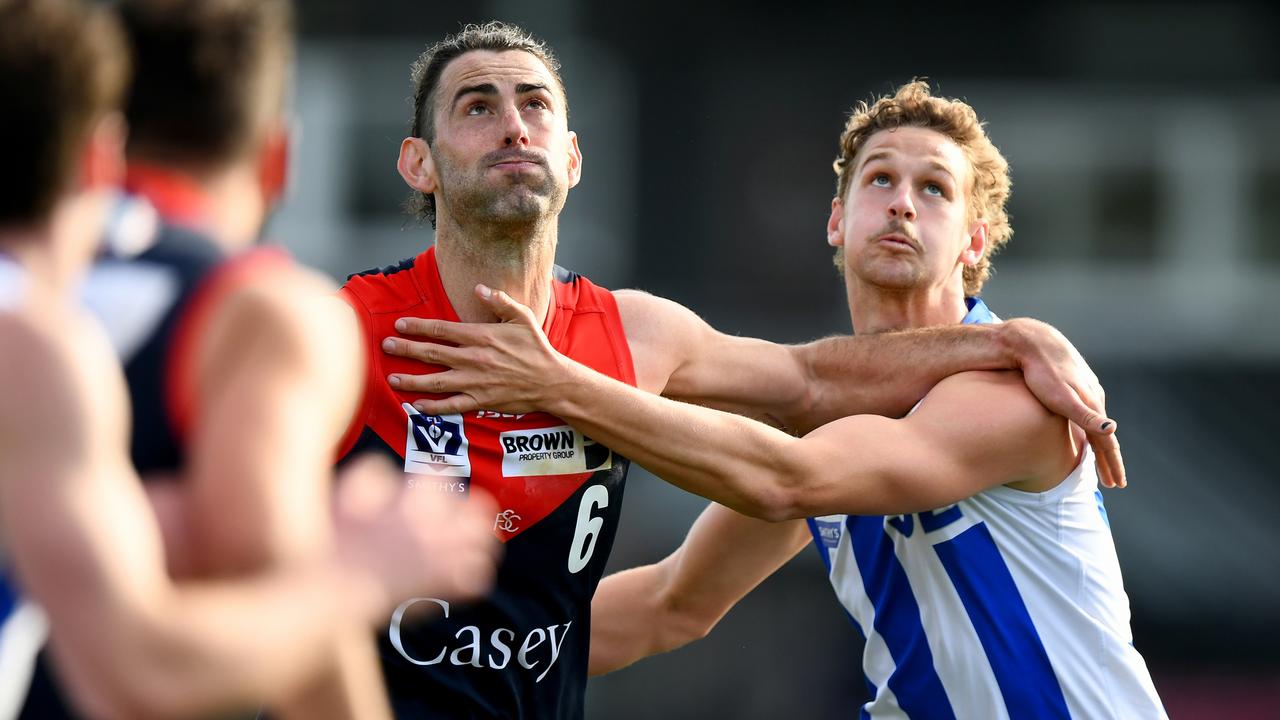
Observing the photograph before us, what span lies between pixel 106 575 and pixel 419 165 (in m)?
2.98

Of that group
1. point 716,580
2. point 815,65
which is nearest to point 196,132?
point 716,580

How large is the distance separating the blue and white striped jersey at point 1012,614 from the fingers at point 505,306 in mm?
1527

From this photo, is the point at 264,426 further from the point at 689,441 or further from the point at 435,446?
the point at 689,441

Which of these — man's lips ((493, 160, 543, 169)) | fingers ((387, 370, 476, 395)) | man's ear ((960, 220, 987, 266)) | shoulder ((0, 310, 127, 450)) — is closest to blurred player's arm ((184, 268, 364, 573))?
shoulder ((0, 310, 127, 450))

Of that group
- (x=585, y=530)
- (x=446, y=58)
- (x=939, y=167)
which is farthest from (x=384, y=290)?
(x=939, y=167)

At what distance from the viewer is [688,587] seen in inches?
229

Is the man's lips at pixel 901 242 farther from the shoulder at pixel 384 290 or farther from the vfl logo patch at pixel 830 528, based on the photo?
the shoulder at pixel 384 290

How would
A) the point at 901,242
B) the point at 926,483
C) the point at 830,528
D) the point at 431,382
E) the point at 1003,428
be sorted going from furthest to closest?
1. the point at 830,528
2. the point at 901,242
3. the point at 1003,428
4. the point at 926,483
5. the point at 431,382

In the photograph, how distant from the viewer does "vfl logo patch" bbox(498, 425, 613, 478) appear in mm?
4523

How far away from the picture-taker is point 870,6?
1623cm

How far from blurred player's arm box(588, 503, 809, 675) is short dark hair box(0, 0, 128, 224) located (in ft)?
12.0

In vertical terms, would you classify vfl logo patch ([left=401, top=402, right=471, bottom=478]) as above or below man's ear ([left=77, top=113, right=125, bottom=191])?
below

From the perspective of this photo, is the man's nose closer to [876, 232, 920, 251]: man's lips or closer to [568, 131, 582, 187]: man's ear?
[568, 131, 582, 187]: man's ear

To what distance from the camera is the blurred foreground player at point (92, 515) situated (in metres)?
2.15
